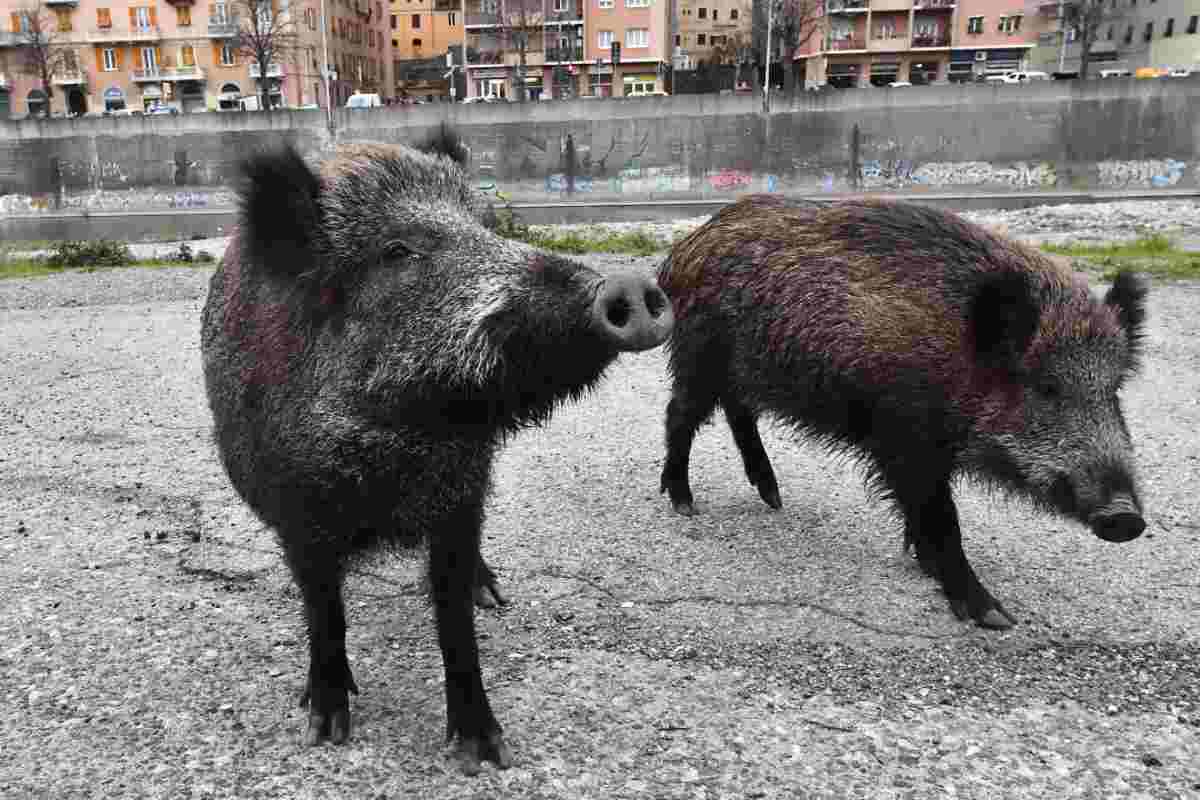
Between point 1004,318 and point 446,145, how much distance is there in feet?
6.70

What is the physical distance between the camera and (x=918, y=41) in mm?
56625

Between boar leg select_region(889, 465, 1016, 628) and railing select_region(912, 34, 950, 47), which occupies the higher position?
railing select_region(912, 34, 950, 47)

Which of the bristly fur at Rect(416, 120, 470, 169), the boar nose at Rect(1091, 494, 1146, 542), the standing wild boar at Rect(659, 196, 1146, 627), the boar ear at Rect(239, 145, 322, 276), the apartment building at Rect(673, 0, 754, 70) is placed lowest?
the boar nose at Rect(1091, 494, 1146, 542)

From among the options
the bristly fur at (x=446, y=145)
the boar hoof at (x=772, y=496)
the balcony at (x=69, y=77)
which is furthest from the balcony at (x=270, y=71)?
the bristly fur at (x=446, y=145)

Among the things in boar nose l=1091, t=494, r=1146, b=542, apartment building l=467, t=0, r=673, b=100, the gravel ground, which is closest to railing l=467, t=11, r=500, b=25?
apartment building l=467, t=0, r=673, b=100

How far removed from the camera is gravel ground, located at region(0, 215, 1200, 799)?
9.02ft

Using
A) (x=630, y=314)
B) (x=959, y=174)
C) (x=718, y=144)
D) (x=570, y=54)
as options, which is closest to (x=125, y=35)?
(x=570, y=54)

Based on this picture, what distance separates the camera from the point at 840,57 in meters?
57.3

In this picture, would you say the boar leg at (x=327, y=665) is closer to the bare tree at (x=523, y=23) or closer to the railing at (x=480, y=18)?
the bare tree at (x=523, y=23)

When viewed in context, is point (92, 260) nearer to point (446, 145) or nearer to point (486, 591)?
point (486, 591)

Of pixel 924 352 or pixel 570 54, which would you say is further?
pixel 570 54

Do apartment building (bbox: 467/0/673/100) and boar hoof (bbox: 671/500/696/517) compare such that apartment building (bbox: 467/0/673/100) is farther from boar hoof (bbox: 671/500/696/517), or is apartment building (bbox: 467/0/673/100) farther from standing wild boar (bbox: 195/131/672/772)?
standing wild boar (bbox: 195/131/672/772)

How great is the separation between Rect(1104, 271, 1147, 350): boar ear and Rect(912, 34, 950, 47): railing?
59340 mm

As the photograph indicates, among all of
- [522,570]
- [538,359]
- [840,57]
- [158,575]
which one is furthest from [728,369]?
[840,57]
